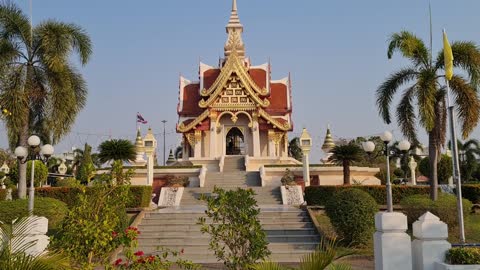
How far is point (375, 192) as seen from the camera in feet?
60.5

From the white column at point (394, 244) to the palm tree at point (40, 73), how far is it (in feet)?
41.6

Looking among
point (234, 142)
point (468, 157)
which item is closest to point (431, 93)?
point (234, 142)

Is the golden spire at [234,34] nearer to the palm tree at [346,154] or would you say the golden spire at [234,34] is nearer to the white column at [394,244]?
the palm tree at [346,154]

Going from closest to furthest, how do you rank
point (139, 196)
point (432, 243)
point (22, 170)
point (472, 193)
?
point (432, 243)
point (22, 170)
point (139, 196)
point (472, 193)

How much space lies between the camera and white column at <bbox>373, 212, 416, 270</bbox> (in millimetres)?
7117

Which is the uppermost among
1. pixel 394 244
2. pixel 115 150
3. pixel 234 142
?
pixel 234 142

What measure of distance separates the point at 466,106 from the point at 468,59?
1.58 m

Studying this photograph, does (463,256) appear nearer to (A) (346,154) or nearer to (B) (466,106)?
(B) (466,106)

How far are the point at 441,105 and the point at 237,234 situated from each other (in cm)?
1139

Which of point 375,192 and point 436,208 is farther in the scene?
point 375,192

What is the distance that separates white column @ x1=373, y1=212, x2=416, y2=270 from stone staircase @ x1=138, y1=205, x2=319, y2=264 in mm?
5071

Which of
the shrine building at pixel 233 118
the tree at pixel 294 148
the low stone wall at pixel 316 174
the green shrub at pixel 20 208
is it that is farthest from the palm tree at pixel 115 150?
the tree at pixel 294 148

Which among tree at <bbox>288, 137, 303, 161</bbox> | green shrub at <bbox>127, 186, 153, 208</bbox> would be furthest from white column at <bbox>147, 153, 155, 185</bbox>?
tree at <bbox>288, 137, 303, 161</bbox>

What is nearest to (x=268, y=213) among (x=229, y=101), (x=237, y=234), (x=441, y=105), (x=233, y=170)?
(x=441, y=105)
